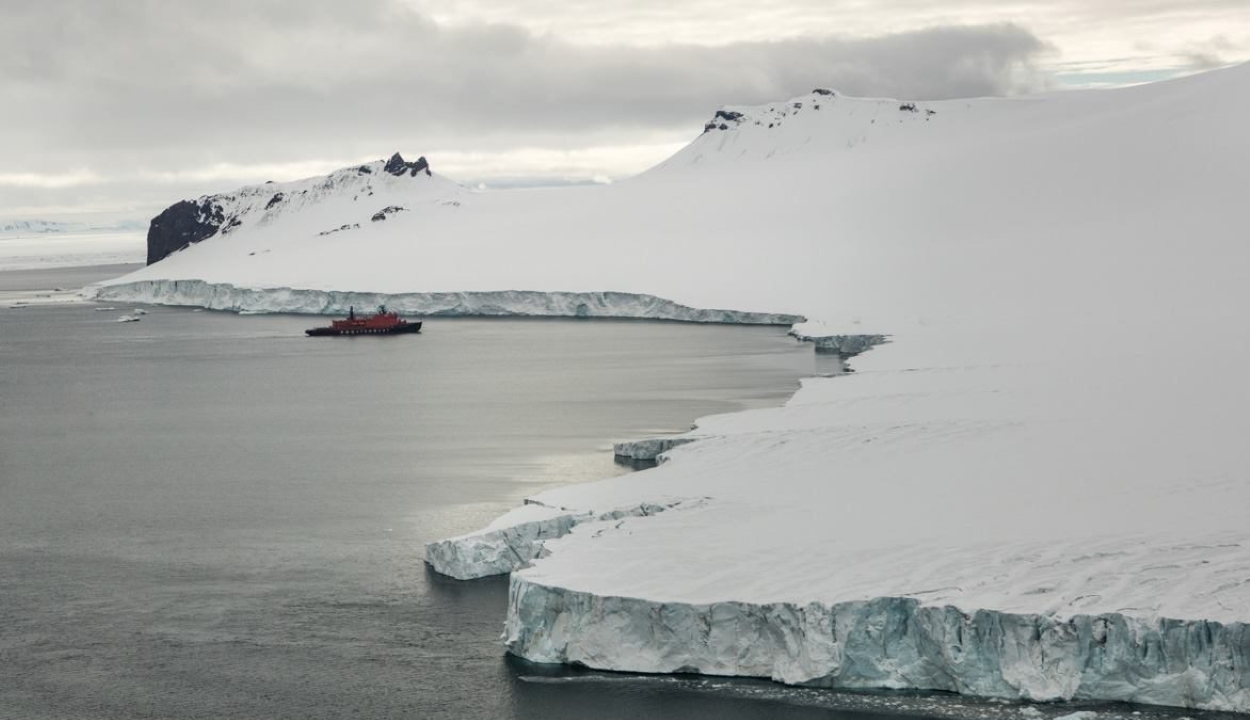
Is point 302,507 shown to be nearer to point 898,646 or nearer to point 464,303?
point 898,646

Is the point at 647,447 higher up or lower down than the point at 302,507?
higher up

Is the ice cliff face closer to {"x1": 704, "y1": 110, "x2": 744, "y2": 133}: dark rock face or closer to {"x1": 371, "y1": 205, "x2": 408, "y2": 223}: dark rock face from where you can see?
{"x1": 371, "y1": 205, "x2": 408, "y2": 223}: dark rock face

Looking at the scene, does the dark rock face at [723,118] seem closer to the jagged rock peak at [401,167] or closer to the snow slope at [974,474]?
the jagged rock peak at [401,167]

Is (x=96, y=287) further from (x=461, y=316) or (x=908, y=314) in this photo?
(x=908, y=314)

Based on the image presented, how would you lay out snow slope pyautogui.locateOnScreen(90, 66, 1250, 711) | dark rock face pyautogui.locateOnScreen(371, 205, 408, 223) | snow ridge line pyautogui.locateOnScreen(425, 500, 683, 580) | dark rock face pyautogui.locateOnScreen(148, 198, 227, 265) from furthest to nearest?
1. dark rock face pyautogui.locateOnScreen(148, 198, 227, 265)
2. dark rock face pyautogui.locateOnScreen(371, 205, 408, 223)
3. snow ridge line pyautogui.locateOnScreen(425, 500, 683, 580)
4. snow slope pyautogui.locateOnScreen(90, 66, 1250, 711)

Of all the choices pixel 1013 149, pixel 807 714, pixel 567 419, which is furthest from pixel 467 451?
pixel 1013 149

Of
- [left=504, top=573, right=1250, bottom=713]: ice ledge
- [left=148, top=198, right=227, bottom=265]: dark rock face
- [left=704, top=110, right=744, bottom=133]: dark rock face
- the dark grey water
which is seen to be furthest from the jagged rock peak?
[left=504, top=573, right=1250, bottom=713]: ice ledge

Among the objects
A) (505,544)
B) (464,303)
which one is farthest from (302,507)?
(464,303)
